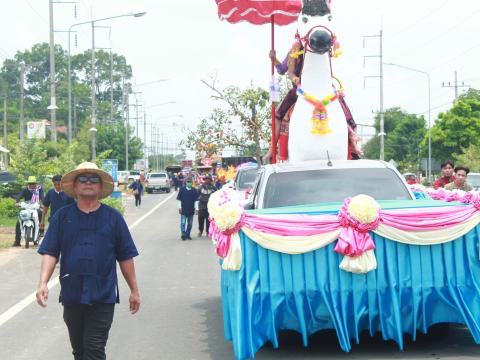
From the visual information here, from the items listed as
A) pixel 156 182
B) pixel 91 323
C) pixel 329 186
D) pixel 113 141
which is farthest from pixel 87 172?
pixel 113 141

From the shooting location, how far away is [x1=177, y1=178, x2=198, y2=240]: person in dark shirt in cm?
2275

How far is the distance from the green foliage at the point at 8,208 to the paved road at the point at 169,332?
14.7m

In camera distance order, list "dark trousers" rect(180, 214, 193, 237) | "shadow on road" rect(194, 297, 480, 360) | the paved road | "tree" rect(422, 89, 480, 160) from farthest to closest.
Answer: "tree" rect(422, 89, 480, 160)
"dark trousers" rect(180, 214, 193, 237)
the paved road
"shadow on road" rect(194, 297, 480, 360)

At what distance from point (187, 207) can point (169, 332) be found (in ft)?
43.0

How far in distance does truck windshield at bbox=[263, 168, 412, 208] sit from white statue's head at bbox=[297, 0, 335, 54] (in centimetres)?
213

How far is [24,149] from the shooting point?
2733 centimetres

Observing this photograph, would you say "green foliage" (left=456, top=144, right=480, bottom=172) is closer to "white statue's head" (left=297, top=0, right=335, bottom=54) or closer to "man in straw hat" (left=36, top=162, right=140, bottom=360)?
"white statue's head" (left=297, top=0, right=335, bottom=54)

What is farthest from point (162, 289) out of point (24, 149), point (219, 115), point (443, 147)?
point (443, 147)

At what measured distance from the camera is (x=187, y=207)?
897 inches

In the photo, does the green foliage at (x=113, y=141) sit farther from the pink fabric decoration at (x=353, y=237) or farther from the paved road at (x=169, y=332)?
the pink fabric decoration at (x=353, y=237)

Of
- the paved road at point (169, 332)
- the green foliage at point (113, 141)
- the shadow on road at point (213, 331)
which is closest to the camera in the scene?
the paved road at point (169, 332)

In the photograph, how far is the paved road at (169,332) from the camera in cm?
842

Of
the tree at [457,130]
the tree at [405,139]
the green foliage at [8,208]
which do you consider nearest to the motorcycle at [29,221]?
the green foliage at [8,208]

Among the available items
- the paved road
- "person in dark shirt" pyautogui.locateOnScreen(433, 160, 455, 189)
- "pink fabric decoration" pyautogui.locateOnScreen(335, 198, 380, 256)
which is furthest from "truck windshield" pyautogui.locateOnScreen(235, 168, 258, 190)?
"pink fabric decoration" pyautogui.locateOnScreen(335, 198, 380, 256)
